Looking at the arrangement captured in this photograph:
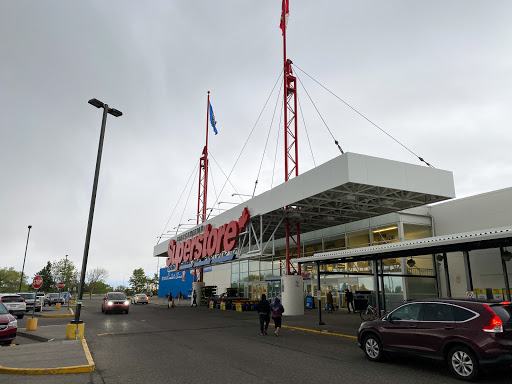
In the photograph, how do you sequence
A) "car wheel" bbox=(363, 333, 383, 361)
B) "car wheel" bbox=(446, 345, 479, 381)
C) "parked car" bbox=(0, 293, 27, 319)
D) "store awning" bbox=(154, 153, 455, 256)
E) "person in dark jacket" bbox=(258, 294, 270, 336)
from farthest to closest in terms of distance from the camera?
"parked car" bbox=(0, 293, 27, 319) → "store awning" bbox=(154, 153, 455, 256) → "person in dark jacket" bbox=(258, 294, 270, 336) → "car wheel" bbox=(363, 333, 383, 361) → "car wheel" bbox=(446, 345, 479, 381)

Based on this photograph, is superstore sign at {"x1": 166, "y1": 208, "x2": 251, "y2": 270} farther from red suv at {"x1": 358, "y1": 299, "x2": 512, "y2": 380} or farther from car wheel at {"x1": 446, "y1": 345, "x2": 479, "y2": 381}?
car wheel at {"x1": 446, "y1": 345, "x2": 479, "y2": 381}

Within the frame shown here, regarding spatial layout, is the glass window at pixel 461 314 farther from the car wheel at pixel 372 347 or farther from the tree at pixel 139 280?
the tree at pixel 139 280

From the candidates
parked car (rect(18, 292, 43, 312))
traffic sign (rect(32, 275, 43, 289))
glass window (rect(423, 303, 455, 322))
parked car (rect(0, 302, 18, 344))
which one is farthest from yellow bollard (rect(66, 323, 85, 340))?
parked car (rect(18, 292, 43, 312))

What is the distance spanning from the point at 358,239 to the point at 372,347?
19080 mm

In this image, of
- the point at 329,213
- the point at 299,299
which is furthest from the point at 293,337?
the point at 329,213

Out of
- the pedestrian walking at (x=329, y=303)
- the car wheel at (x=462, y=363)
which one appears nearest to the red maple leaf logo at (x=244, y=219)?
the pedestrian walking at (x=329, y=303)

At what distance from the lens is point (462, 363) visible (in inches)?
295

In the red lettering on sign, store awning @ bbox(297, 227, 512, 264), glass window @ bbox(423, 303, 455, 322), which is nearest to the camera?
glass window @ bbox(423, 303, 455, 322)

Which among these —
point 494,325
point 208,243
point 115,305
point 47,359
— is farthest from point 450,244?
point 115,305

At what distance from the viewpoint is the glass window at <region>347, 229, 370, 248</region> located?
27.5 m

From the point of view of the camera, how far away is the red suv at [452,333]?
714 cm

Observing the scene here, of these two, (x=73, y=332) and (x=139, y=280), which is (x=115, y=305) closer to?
(x=73, y=332)

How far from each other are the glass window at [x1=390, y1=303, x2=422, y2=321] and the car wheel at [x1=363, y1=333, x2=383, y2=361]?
2.41 ft

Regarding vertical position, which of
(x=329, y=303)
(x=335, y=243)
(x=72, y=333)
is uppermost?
(x=335, y=243)
